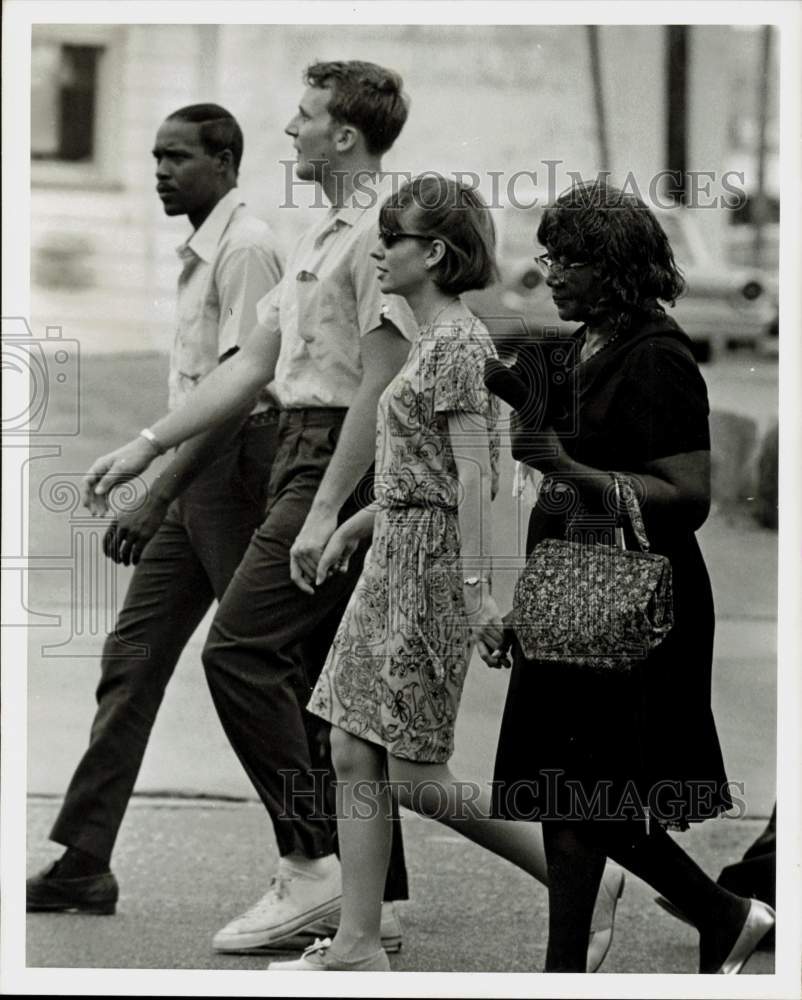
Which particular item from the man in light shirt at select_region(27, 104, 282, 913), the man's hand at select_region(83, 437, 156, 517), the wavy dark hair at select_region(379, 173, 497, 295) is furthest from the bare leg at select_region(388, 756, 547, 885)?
the wavy dark hair at select_region(379, 173, 497, 295)

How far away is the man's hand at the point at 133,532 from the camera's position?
17.1ft

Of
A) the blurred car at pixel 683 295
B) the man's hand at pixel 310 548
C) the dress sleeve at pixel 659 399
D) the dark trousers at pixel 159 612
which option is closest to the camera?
the dress sleeve at pixel 659 399

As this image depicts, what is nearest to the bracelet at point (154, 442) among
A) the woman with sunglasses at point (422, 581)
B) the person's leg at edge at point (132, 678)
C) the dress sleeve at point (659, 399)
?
the person's leg at edge at point (132, 678)

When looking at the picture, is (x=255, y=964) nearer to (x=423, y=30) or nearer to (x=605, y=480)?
(x=605, y=480)

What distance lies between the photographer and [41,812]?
555 centimetres

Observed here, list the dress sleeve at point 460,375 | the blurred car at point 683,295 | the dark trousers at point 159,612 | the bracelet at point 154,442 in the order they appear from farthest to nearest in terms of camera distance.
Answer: the dark trousers at point 159,612 < the bracelet at point 154,442 < the blurred car at point 683,295 < the dress sleeve at point 460,375

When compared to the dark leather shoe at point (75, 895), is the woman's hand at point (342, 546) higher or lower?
higher

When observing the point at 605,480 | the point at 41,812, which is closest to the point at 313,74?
the point at 605,480

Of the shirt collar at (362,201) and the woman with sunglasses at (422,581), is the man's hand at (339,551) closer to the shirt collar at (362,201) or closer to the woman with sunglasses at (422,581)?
the woman with sunglasses at (422,581)

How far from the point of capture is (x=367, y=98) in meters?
5.02

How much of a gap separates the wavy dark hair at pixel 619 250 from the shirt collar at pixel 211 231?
2.65 ft

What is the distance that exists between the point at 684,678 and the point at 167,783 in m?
1.69

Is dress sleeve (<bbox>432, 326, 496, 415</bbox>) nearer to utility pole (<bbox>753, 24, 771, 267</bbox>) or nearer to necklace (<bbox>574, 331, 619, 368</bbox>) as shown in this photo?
necklace (<bbox>574, 331, 619, 368</bbox>)

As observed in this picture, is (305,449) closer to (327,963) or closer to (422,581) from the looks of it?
(422,581)
